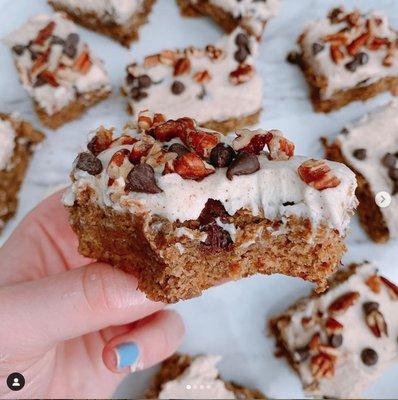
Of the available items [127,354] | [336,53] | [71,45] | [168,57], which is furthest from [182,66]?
[127,354]

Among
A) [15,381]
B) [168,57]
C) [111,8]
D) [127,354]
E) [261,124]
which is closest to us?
[15,381]

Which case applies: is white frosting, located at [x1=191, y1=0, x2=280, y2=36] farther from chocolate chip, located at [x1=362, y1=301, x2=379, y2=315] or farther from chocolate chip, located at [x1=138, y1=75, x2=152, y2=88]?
chocolate chip, located at [x1=362, y1=301, x2=379, y2=315]

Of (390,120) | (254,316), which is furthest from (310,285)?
(390,120)

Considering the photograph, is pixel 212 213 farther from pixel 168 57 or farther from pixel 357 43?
pixel 357 43

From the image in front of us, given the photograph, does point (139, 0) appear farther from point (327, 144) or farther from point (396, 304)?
point (396, 304)

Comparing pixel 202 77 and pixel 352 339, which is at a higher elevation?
pixel 202 77

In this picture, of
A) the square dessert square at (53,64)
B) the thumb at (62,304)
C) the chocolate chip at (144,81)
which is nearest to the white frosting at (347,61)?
the chocolate chip at (144,81)

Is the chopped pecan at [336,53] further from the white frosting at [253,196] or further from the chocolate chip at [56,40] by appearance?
the chocolate chip at [56,40]
